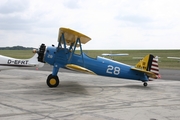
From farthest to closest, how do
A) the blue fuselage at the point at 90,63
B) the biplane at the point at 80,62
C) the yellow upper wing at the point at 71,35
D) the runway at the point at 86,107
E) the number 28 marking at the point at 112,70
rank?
the number 28 marking at the point at 112,70 → the blue fuselage at the point at 90,63 → the biplane at the point at 80,62 → the yellow upper wing at the point at 71,35 → the runway at the point at 86,107

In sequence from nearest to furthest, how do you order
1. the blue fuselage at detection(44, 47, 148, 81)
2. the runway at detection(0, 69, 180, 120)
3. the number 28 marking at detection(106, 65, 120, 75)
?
the runway at detection(0, 69, 180, 120)
the blue fuselage at detection(44, 47, 148, 81)
the number 28 marking at detection(106, 65, 120, 75)

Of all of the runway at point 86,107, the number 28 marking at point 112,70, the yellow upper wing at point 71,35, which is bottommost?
the runway at point 86,107

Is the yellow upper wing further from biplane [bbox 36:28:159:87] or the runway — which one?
the runway

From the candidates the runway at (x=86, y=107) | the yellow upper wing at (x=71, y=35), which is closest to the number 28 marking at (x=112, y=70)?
the yellow upper wing at (x=71, y=35)

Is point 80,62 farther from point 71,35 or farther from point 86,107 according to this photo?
point 86,107

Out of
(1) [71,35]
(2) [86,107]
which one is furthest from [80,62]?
(2) [86,107]

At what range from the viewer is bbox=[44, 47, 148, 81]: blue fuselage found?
1184 cm

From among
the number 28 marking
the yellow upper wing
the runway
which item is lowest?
the runway

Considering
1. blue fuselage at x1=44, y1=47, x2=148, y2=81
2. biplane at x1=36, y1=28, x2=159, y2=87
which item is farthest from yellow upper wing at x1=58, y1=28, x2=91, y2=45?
blue fuselage at x1=44, y1=47, x2=148, y2=81

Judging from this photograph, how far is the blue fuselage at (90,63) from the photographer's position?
11844 millimetres

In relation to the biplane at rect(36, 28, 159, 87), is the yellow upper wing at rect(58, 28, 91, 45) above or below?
above

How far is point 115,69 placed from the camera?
40.4ft

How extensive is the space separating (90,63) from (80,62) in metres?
0.49

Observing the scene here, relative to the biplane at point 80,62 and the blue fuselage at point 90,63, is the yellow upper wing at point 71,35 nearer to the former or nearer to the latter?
the biplane at point 80,62
